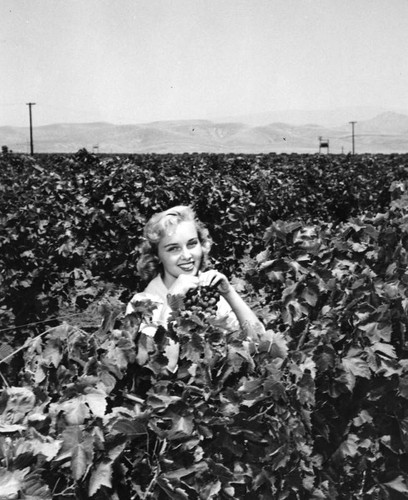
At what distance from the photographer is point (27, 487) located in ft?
4.57

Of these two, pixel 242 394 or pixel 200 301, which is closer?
pixel 242 394

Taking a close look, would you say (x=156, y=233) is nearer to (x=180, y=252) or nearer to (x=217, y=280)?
(x=180, y=252)

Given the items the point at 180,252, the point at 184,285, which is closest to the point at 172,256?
the point at 180,252

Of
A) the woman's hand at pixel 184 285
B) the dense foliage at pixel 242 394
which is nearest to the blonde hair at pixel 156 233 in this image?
the dense foliage at pixel 242 394

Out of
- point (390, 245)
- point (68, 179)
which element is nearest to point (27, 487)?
point (390, 245)

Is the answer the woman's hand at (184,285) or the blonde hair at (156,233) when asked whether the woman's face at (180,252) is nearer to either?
the blonde hair at (156,233)

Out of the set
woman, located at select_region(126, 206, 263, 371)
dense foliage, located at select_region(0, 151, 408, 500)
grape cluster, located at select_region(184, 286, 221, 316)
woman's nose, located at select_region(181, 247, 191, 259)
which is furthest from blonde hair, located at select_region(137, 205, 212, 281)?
grape cluster, located at select_region(184, 286, 221, 316)

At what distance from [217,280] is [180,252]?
482 mm

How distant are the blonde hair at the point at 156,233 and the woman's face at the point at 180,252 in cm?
3

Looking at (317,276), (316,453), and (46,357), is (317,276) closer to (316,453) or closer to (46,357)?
(316,453)

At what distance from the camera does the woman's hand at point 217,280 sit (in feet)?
8.81

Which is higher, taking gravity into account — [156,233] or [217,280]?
[156,233]

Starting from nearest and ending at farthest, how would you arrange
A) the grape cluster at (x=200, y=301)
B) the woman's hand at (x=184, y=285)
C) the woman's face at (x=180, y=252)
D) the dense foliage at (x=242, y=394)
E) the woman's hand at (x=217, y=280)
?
the dense foliage at (x=242, y=394) → the grape cluster at (x=200, y=301) → the woman's hand at (x=184, y=285) → the woman's hand at (x=217, y=280) → the woman's face at (x=180, y=252)

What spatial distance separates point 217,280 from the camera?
271 cm
